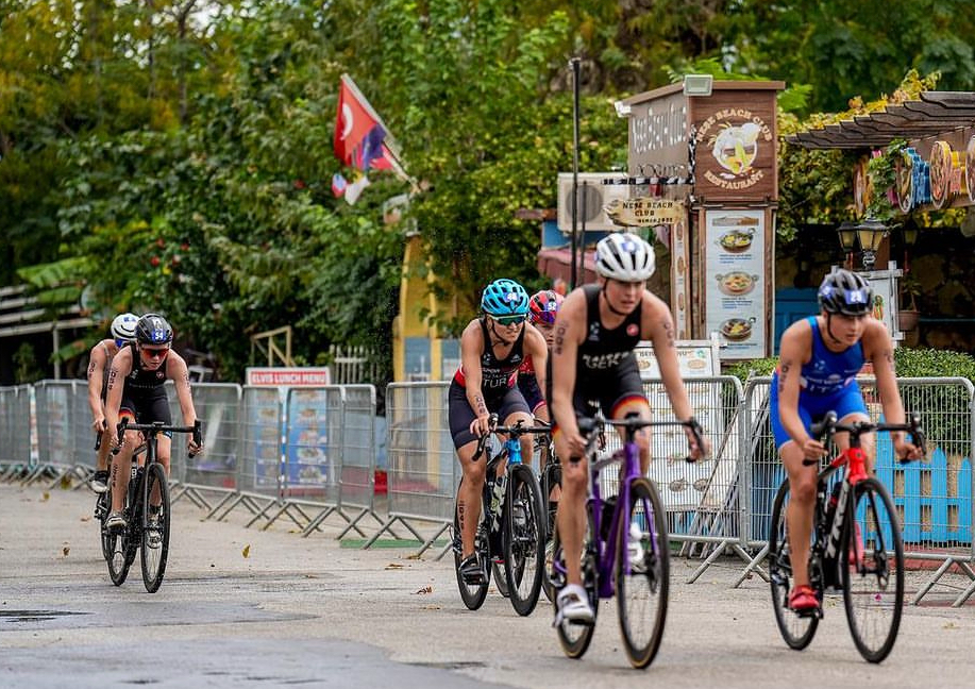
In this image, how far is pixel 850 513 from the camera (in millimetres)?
9602

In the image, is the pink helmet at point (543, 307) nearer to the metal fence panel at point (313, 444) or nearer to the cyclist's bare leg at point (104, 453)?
the cyclist's bare leg at point (104, 453)

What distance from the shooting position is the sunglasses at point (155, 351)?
15.0 metres

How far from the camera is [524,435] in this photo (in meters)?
12.6

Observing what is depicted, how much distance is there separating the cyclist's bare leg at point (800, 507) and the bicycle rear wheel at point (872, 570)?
27 cm

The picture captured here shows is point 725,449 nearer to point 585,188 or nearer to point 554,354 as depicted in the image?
point 554,354

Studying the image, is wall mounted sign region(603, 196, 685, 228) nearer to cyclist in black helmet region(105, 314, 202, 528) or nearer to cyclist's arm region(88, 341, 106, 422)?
cyclist's arm region(88, 341, 106, 422)

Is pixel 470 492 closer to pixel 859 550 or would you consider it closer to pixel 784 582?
pixel 784 582

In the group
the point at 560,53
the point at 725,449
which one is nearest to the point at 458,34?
the point at 560,53

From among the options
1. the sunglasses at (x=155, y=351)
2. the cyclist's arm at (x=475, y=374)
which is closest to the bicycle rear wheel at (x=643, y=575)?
the cyclist's arm at (x=475, y=374)

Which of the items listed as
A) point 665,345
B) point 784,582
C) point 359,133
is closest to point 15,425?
point 359,133

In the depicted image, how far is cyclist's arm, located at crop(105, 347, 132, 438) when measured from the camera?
1484cm

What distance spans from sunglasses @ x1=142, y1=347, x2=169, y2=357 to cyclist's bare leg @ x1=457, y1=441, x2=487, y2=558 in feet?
10.8

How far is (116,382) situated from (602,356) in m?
5.86

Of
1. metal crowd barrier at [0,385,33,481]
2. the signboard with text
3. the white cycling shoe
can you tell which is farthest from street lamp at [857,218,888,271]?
metal crowd barrier at [0,385,33,481]
